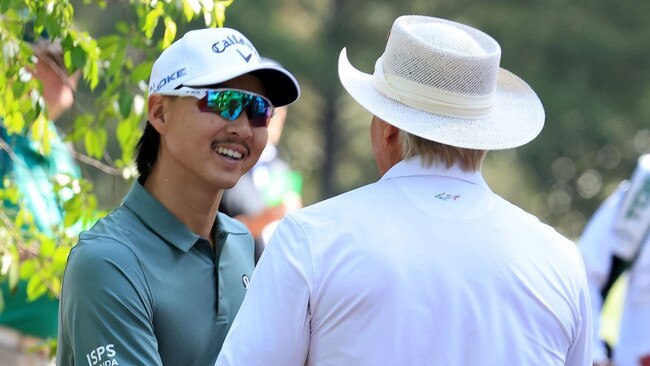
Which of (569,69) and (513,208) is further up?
(513,208)

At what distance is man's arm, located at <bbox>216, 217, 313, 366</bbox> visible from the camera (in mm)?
2721

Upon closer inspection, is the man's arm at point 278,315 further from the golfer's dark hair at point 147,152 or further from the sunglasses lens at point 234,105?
the golfer's dark hair at point 147,152

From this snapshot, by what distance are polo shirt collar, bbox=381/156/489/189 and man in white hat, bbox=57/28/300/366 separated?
53 centimetres

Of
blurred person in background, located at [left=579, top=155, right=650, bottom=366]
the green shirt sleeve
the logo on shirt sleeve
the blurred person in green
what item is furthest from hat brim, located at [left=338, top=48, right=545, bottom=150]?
blurred person in background, located at [left=579, top=155, right=650, bottom=366]

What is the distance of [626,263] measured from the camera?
6.23 meters

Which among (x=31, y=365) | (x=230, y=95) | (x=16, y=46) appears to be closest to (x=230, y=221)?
(x=230, y=95)

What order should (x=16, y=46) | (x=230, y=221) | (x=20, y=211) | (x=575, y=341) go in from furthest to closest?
(x=20, y=211)
(x=16, y=46)
(x=230, y=221)
(x=575, y=341)

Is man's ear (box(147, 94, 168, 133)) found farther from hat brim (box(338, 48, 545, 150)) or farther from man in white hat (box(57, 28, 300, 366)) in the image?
hat brim (box(338, 48, 545, 150))

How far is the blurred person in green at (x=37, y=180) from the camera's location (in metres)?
4.36

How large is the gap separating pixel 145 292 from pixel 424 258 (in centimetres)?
65

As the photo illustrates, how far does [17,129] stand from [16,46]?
0.28 metres

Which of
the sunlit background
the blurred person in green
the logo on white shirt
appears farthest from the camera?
the sunlit background

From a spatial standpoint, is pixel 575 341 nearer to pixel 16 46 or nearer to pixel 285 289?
pixel 285 289

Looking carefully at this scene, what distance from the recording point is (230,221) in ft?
11.5
